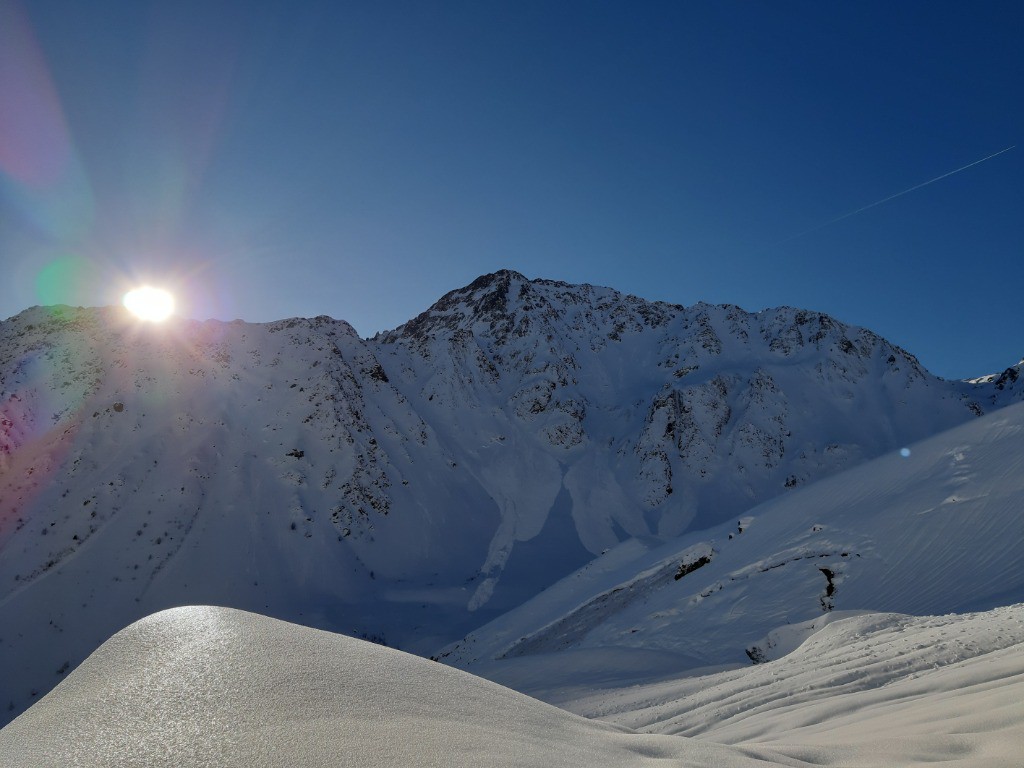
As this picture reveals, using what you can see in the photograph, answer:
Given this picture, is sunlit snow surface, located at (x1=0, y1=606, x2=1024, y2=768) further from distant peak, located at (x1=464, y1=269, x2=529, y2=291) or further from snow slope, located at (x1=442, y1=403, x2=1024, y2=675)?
distant peak, located at (x1=464, y1=269, x2=529, y2=291)

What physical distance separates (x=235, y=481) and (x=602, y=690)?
34.7 metres

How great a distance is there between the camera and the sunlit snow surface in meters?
3.03

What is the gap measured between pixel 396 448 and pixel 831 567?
4093 centimetres

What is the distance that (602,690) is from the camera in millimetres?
15891

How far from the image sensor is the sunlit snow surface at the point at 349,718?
3027mm

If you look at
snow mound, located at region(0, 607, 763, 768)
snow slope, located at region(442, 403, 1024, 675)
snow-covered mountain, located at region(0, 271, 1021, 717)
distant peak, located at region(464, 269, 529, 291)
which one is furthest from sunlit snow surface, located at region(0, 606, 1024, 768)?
distant peak, located at region(464, 269, 529, 291)

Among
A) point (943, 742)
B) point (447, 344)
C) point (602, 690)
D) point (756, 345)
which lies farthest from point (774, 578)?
point (756, 345)

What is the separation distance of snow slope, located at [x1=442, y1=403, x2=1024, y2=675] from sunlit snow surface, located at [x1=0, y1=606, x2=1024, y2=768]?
10454 millimetres

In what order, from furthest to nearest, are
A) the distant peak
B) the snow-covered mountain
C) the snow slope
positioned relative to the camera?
the distant peak → the snow-covered mountain → the snow slope

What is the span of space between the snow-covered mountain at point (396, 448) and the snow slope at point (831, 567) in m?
6.13

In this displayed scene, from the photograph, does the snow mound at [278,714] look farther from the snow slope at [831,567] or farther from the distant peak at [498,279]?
the distant peak at [498,279]

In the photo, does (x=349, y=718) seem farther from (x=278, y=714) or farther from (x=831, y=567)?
(x=831, y=567)

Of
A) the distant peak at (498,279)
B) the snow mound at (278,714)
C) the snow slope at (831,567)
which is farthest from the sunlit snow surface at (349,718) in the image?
the distant peak at (498,279)

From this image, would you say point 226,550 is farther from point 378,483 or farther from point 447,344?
point 447,344
